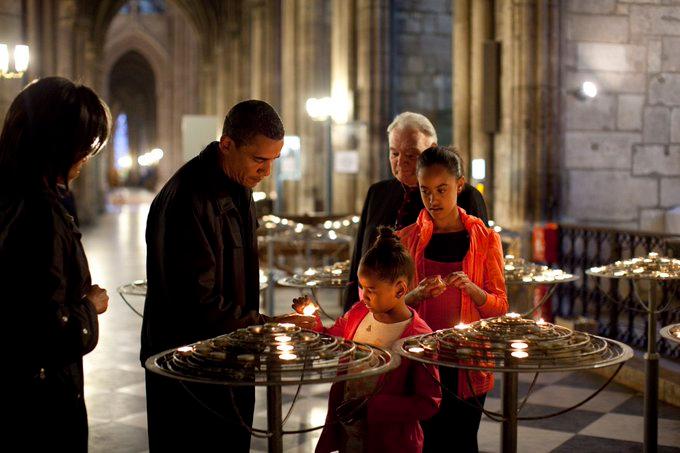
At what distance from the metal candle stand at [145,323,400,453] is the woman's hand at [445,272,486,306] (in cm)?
70

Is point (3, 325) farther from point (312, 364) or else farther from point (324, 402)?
point (324, 402)

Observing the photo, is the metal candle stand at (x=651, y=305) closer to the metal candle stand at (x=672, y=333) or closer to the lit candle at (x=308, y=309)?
the metal candle stand at (x=672, y=333)

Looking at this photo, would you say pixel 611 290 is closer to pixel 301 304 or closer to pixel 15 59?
pixel 301 304

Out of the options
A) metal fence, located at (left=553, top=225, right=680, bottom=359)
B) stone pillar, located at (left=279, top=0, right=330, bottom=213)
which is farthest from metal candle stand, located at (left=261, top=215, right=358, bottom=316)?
stone pillar, located at (left=279, top=0, right=330, bottom=213)

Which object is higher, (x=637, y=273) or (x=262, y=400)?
(x=637, y=273)

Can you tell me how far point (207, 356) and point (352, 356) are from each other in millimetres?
439

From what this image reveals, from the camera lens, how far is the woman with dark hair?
2.87m

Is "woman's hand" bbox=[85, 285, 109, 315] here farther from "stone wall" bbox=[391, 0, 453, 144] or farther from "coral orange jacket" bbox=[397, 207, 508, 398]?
"stone wall" bbox=[391, 0, 453, 144]

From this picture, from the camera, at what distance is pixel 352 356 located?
3.19m

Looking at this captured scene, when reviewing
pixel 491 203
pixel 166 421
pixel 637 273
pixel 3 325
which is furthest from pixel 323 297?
pixel 3 325

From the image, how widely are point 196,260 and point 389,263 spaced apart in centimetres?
70

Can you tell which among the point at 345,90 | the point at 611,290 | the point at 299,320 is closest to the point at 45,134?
the point at 299,320

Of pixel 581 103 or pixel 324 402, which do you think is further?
pixel 581 103

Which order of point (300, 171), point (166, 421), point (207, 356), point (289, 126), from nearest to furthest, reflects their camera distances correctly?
1. point (207, 356)
2. point (166, 421)
3. point (300, 171)
4. point (289, 126)
